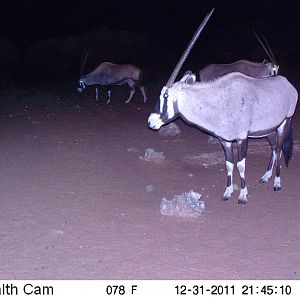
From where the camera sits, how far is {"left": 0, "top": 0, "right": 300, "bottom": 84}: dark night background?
33.7 m

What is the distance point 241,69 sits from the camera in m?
14.1

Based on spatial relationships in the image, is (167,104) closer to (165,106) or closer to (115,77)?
(165,106)

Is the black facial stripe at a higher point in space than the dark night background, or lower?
lower

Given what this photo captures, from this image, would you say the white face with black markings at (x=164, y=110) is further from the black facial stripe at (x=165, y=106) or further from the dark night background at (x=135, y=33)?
the dark night background at (x=135, y=33)

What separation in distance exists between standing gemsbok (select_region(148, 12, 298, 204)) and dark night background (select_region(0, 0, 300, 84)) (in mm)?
20415

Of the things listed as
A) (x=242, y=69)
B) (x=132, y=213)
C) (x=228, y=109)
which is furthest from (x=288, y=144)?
(x=242, y=69)

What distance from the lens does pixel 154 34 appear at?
4181 centimetres

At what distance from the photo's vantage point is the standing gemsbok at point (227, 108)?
7414mm

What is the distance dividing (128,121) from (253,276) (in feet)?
→ 31.8

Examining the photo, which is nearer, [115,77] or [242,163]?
[242,163]

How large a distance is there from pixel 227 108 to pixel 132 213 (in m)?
1.89

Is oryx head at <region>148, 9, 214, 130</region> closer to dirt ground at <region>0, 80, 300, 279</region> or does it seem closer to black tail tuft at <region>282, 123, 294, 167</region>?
dirt ground at <region>0, 80, 300, 279</region>

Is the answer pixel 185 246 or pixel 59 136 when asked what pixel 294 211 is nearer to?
pixel 185 246

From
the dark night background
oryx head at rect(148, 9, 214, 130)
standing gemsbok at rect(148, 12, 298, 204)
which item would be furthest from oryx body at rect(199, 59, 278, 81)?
the dark night background
